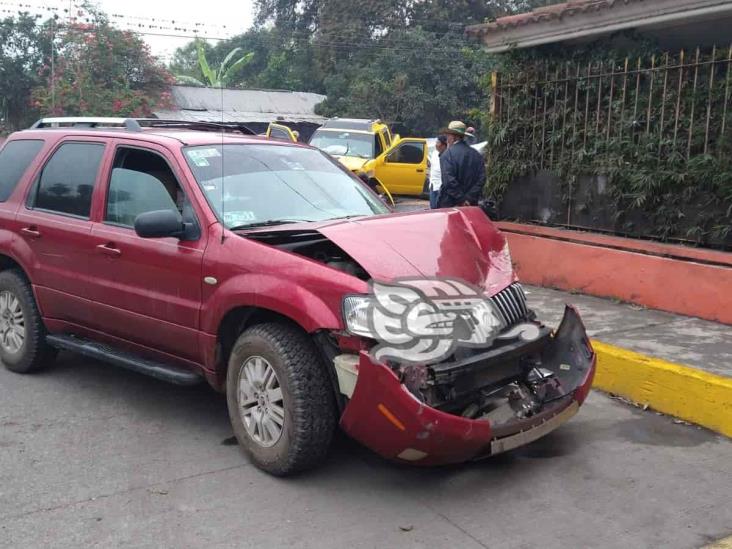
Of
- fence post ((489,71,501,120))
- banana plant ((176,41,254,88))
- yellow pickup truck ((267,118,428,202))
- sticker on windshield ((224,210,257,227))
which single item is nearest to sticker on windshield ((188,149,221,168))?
sticker on windshield ((224,210,257,227))

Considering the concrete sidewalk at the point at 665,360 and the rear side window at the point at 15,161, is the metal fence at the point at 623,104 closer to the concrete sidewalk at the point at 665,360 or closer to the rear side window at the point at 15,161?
the concrete sidewalk at the point at 665,360

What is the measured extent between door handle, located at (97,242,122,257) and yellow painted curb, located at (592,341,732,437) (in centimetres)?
343

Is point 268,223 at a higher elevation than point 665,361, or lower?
higher

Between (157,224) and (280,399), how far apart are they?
125 cm

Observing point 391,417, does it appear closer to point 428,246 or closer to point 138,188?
point 428,246

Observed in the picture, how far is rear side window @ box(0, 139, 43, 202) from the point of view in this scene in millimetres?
5875

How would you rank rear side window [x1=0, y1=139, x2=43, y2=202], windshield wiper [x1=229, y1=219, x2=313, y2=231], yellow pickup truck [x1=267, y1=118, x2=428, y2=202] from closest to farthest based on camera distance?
windshield wiper [x1=229, y1=219, x2=313, y2=231] < rear side window [x1=0, y1=139, x2=43, y2=202] < yellow pickup truck [x1=267, y1=118, x2=428, y2=202]

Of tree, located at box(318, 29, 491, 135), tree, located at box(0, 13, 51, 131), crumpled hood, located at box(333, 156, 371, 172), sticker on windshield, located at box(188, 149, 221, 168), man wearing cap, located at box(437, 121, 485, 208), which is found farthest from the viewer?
tree, located at box(318, 29, 491, 135)

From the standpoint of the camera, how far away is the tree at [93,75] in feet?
96.6

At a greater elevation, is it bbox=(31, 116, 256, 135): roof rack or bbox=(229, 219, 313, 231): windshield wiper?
bbox=(31, 116, 256, 135): roof rack

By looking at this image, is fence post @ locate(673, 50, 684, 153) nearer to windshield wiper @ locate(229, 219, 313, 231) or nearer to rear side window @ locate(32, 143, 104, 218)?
windshield wiper @ locate(229, 219, 313, 231)

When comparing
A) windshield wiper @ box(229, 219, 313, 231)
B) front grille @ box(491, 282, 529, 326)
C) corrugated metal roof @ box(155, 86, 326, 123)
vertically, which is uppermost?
corrugated metal roof @ box(155, 86, 326, 123)

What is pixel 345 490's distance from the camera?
13.0 feet

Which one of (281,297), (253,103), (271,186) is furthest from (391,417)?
(253,103)
